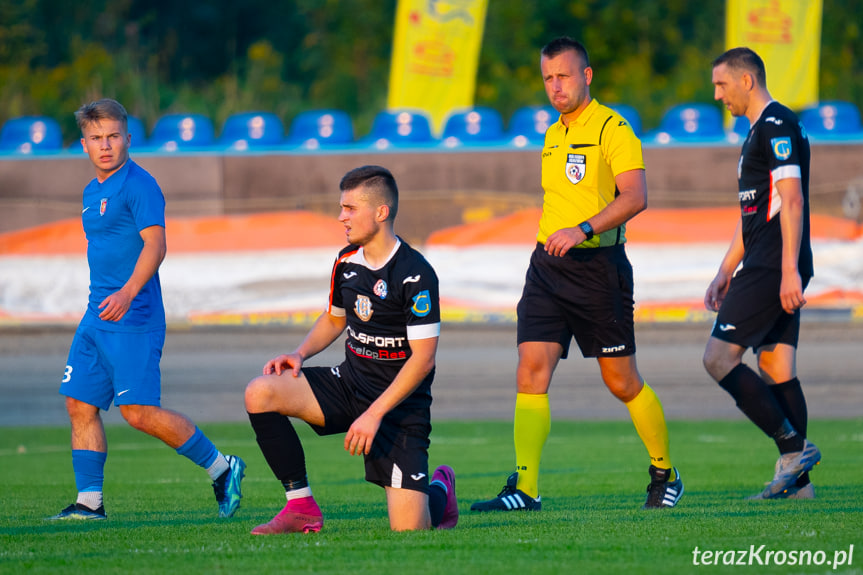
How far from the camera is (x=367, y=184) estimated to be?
5422mm

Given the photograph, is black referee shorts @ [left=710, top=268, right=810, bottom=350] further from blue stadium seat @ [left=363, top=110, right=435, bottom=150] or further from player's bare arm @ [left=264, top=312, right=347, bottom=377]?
Answer: blue stadium seat @ [left=363, top=110, right=435, bottom=150]

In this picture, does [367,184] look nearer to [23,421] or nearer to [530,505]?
[530,505]

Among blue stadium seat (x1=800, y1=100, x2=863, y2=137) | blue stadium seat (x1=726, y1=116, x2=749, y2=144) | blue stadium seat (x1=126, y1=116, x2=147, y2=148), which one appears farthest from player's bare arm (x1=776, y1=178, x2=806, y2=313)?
blue stadium seat (x1=126, y1=116, x2=147, y2=148)

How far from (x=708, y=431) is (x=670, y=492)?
216 inches

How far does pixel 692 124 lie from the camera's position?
19.3 metres

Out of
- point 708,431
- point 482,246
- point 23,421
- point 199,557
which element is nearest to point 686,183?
point 482,246

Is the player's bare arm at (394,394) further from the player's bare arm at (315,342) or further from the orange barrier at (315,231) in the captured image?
the orange barrier at (315,231)

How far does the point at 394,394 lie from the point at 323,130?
49.6 feet

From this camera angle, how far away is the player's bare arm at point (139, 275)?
601 centimetres

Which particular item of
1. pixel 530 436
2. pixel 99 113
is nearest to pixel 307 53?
pixel 99 113

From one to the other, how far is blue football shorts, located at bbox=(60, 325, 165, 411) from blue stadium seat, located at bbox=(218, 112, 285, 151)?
1348 cm

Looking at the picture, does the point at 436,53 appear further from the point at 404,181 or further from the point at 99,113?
the point at 99,113

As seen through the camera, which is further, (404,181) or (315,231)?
(404,181)

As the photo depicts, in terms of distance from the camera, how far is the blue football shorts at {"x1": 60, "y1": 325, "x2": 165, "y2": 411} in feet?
20.2
